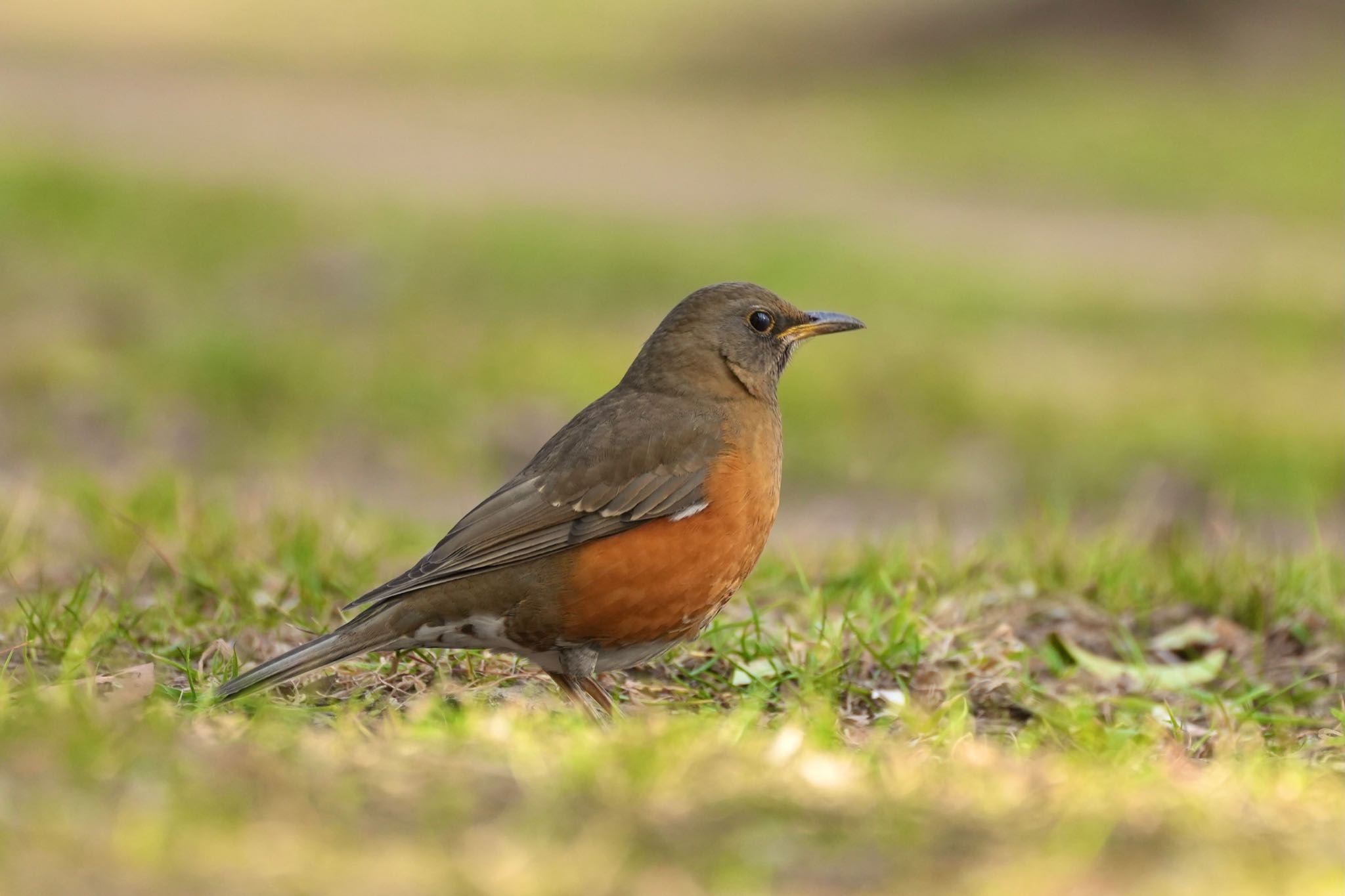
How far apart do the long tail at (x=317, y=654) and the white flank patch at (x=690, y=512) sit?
98cm

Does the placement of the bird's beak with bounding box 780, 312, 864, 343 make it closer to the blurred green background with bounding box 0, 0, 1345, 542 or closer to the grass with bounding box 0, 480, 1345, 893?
the grass with bounding box 0, 480, 1345, 893

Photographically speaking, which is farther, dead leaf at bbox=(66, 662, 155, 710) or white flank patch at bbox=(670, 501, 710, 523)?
white flank patch at bbox=(670, 501, 710, 523)

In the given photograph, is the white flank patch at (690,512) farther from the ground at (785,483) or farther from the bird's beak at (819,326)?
the bird's beak at (819,326)

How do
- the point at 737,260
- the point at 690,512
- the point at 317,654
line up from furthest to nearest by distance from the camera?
the point at 737,260 → the point at 690,512 → the point at 317,654

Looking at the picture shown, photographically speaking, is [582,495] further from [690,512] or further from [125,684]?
[125,684]

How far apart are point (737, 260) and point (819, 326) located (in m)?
9.28

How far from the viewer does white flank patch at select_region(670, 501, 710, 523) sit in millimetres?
5758

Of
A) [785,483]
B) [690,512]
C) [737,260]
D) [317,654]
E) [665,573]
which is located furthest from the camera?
[737,260]

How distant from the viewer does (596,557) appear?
18.8ft

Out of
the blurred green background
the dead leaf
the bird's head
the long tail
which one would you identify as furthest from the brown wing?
the blurred green background

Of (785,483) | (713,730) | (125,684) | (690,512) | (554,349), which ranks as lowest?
(785,483)

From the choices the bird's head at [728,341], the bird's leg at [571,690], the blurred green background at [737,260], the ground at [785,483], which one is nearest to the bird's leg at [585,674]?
the bird's leg at [571,690]

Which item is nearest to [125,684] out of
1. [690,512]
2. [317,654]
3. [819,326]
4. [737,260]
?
[317,654]

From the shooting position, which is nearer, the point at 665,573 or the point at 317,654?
the point at 317,654
